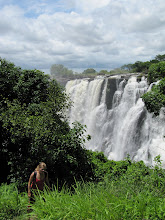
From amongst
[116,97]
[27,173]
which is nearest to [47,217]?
[27,173]

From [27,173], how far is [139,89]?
15133 millimetres

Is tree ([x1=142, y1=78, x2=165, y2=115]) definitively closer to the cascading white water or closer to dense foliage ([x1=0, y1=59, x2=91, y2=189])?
dense foliage ([x1=0, y1=59, x2=91, y2=189])

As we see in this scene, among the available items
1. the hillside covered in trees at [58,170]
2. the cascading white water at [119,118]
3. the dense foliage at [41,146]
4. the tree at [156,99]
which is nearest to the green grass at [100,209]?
the hillside covered in trees at [58,170]

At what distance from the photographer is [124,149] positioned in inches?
756

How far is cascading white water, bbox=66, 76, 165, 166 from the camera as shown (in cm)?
1722

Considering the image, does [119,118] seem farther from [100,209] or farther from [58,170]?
[100,209]

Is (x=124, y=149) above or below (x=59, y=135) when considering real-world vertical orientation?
below

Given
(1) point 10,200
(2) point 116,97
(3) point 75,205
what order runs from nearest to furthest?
(3) point 75,205, (1) point 10,200, (2) point 116,97

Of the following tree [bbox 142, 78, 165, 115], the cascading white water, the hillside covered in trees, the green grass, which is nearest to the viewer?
the green grass

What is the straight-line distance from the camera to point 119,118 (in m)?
21.6

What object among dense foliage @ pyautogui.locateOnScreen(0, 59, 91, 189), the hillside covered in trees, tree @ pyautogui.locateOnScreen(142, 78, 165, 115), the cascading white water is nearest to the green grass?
the hillside covered in trees

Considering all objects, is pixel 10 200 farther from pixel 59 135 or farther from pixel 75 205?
pixel 59 135

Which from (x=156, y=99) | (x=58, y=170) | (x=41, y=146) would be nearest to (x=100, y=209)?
(x=41, y=146)

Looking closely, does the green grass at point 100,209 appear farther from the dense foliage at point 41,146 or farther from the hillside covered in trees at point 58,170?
the dense foliage at point 41,146
